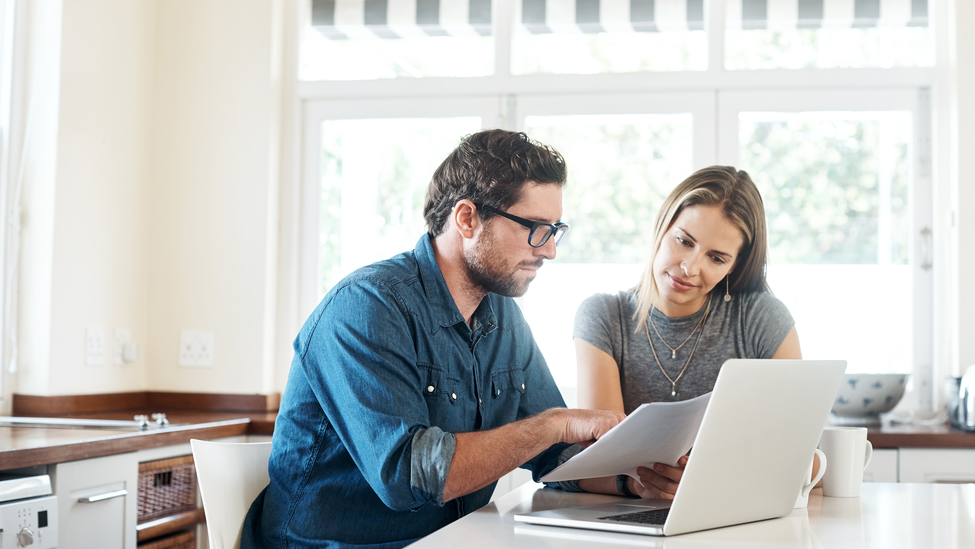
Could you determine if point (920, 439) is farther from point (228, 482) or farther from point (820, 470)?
point (228, 482)

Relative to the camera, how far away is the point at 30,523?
5.46 ft

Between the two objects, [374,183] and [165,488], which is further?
[374,183]

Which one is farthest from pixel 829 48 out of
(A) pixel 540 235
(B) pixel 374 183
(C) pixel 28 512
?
(C) pixel 28 512

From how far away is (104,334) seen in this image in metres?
2.73

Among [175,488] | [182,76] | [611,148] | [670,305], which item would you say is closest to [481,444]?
[670,305]

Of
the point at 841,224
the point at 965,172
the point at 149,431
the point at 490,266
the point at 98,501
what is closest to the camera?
the point at 490,266

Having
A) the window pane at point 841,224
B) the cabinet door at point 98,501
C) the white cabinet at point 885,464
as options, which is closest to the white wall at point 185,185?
the cabinet door at point 98,501

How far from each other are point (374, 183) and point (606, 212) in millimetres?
859

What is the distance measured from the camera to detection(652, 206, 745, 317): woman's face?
1.76 metres

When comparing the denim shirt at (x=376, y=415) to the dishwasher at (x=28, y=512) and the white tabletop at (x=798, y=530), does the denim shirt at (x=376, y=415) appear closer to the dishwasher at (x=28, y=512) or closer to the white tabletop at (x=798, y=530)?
the white tabletop at (x=798, y=530)

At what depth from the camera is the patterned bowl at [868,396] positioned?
7.97 ft

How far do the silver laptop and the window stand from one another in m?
1.71

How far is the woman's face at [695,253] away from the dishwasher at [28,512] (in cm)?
138

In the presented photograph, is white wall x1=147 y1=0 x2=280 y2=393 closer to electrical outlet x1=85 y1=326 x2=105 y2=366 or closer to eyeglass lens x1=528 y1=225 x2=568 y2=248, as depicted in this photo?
electrical outlet x1=85 y1=326 x2=105 y2=366
